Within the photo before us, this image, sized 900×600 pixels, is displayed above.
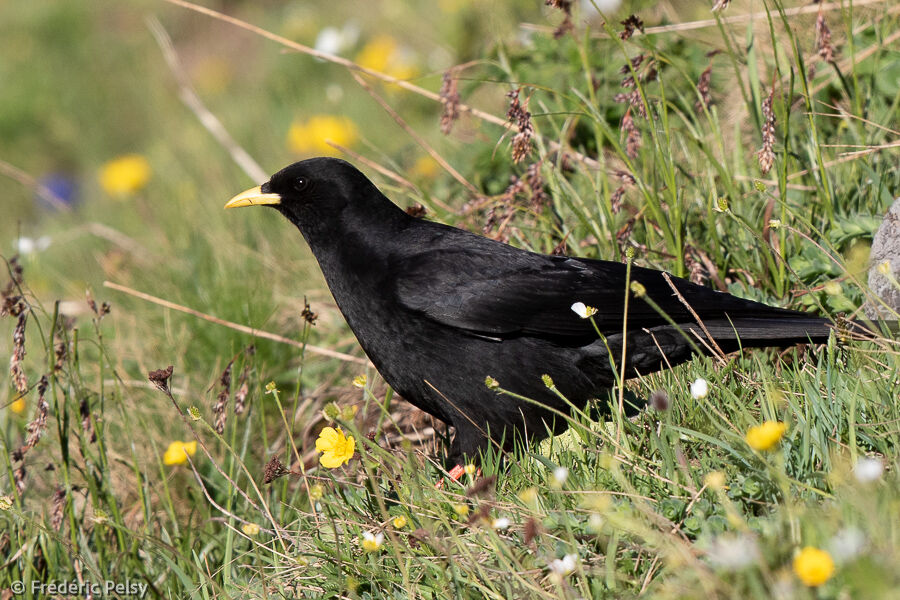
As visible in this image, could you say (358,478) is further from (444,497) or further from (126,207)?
(126,207)

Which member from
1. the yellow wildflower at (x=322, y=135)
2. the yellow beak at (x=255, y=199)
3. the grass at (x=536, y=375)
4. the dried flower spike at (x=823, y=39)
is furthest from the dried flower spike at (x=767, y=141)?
the yellow wildflower at (x=322, y=135)

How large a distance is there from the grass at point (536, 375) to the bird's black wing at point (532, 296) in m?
0.28

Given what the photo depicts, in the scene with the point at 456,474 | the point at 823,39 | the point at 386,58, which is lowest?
the point at 456,474

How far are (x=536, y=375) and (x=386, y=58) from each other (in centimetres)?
578

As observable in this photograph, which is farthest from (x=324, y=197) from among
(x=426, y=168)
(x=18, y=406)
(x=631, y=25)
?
(x=426, y=168)

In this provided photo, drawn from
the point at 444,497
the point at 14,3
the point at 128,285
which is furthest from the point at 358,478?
the point at 14,3

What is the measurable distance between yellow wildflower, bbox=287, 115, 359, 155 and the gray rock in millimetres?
4542

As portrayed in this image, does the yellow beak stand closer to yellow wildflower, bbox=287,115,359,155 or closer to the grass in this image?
the grass

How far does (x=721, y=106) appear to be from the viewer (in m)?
5.23

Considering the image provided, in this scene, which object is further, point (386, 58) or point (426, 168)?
point (386, 58)

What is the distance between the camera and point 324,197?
4.13 meters

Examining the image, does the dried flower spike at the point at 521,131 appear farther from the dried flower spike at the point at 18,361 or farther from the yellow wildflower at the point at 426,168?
the yellow wildflower at the point at 426,168

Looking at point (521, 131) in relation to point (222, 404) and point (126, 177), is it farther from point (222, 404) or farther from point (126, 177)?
point (126, 177)

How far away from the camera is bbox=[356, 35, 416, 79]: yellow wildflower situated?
8.31m
